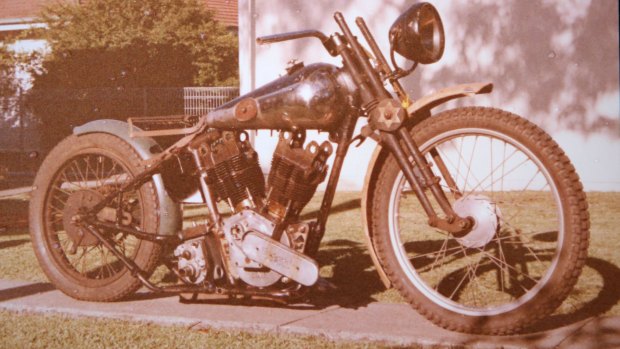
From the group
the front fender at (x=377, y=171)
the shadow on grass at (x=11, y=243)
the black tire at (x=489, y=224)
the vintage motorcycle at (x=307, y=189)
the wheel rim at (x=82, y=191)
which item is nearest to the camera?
the black tire at (x=489, y=224)

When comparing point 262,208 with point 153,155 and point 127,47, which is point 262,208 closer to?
point 153,155

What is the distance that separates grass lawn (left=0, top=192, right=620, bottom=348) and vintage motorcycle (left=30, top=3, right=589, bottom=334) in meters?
0.24

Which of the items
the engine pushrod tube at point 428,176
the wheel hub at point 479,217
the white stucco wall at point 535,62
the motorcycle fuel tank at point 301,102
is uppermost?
the white stucco wall at point 535,62

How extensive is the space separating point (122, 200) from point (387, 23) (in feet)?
21.0

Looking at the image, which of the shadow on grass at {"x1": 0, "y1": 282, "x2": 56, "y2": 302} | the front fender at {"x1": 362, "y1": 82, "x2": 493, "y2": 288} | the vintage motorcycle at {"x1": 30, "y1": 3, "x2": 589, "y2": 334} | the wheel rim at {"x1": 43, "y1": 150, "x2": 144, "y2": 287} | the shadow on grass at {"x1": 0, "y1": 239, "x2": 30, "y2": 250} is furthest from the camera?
the shadow on grass at {"x1": 0, "y1": 239, "x2": 30, "y2": 250}

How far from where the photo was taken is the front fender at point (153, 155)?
3660 millimetres

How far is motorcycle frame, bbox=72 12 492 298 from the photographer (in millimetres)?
3029

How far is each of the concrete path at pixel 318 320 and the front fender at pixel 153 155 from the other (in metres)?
0.43

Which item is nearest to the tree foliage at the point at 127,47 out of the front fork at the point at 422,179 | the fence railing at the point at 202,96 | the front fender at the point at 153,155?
the fence railing at the point at 202,96

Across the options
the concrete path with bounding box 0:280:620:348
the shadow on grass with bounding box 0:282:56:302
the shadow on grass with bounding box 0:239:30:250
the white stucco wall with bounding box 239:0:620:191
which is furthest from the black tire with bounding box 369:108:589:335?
the white stucco wall with bounding box 239:0:620:191

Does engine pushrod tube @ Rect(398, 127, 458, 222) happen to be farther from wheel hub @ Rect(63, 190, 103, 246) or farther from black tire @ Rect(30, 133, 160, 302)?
wheel hub @ Rect(63, 190, 103, 246)

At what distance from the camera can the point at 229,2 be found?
20.2 meters

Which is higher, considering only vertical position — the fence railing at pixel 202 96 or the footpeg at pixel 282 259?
the fence railing at pixel 202 96

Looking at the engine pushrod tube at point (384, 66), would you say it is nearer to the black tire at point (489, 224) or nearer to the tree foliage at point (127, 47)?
the black tire at point (489, 224)
